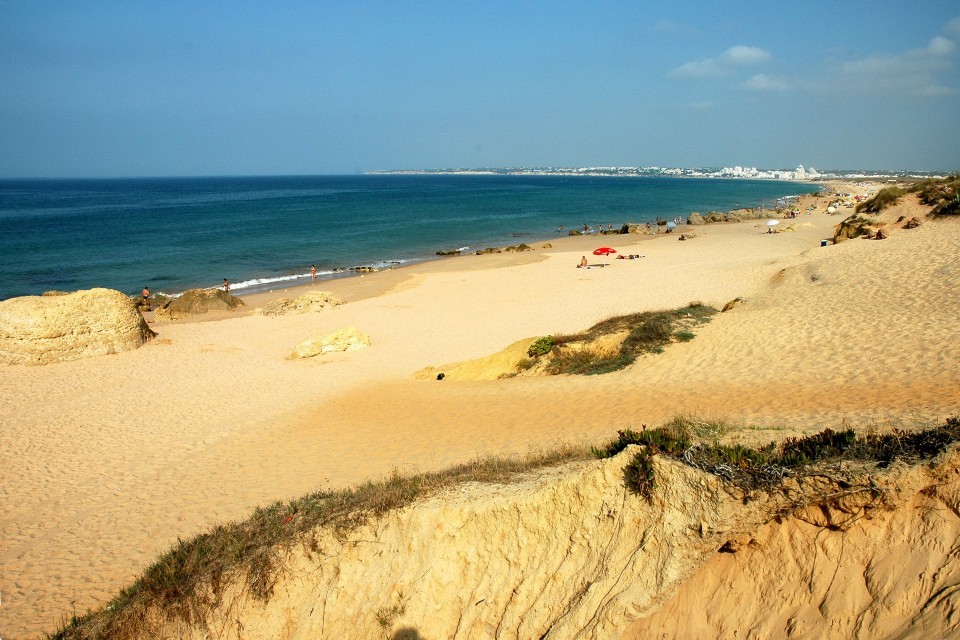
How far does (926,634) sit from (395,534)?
427 centimetres

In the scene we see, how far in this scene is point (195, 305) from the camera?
26.5 meters

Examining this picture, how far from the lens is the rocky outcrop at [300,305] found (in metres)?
25.4

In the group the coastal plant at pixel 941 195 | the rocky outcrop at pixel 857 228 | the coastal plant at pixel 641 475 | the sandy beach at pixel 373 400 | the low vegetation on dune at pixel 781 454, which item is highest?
the coastal plant at pixel 941 195

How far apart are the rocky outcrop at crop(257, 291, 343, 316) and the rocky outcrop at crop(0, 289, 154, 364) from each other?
5.72 metres

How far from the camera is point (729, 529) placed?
14.9ft

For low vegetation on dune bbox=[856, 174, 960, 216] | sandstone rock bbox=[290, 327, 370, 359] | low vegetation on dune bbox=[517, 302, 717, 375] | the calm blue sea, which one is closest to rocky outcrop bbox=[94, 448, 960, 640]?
low vegetation on dune bbox=[517, 302, 717, 375]

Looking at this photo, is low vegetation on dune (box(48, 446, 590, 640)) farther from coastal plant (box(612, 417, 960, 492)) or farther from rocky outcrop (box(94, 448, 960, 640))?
coastal plant (box(612, 417, 960, 492))

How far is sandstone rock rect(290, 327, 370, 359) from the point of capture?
1892cm

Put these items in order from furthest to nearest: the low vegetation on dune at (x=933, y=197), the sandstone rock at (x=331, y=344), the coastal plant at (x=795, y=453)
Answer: the low vegetation on dune at (x=933, y=197) → the sandstone rock at (x=331, y=344) → the coastal plant at (x=795, y=453)

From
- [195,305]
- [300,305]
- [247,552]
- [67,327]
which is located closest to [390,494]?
[247,552]

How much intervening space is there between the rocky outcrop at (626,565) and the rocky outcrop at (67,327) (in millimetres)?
17174

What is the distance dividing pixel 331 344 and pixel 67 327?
8.90 meters

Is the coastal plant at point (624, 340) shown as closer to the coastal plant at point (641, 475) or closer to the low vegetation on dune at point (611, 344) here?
the low vegetation on dune at point (611, 344)

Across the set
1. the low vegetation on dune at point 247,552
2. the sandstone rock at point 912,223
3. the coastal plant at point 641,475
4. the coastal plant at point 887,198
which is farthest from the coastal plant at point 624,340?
the coastal plant at point 887,198
